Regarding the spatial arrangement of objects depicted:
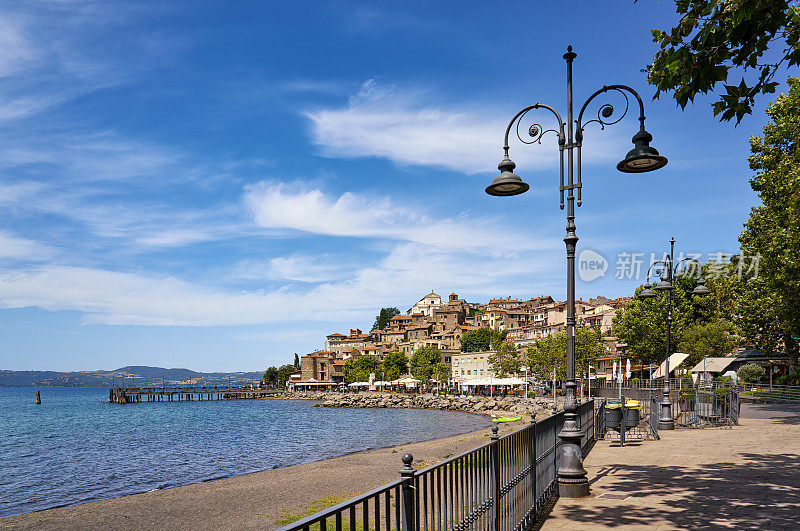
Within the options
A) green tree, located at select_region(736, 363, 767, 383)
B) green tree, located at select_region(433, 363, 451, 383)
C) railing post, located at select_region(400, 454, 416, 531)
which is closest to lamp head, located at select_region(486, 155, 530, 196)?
railing post, located at select_region(400, 454, 416, 531)

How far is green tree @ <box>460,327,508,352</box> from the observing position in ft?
375

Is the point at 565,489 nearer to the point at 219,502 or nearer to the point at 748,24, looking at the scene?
the point at 748,24

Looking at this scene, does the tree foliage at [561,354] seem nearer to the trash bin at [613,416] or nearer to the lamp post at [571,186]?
the trash bin at [613,416]

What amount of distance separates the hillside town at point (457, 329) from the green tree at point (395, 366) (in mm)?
5395

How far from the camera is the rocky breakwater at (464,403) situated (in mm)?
57491

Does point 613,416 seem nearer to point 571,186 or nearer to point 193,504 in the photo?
point 571,186

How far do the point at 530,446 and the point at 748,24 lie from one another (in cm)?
595

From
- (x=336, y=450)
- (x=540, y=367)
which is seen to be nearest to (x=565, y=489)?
(x=336, y=450)

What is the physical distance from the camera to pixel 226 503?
1617 cm

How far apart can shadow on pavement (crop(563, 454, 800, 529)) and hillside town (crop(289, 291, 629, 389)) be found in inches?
3264

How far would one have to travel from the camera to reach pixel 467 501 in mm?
5156

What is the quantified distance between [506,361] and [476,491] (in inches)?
3095

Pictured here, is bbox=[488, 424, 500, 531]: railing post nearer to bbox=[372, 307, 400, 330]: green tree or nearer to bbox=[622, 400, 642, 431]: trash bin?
bbox=[622, 400, 642, 431]: trash bin

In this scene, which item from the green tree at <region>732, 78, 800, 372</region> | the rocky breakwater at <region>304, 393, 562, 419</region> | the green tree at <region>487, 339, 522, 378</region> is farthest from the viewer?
the green tree at <region>487, 339, 522, 378</region>
